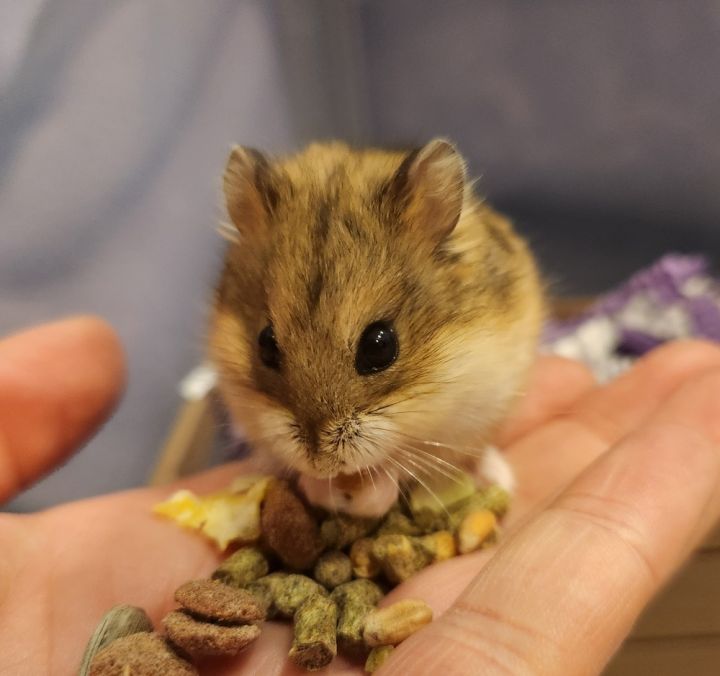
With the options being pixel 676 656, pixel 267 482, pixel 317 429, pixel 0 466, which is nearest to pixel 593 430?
pixel 676 656

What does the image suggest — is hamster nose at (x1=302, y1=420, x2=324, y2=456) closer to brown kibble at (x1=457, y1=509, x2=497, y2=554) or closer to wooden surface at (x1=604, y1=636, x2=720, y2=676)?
brown kibble at (x1=457, y1=509, x2=497, y2=554)

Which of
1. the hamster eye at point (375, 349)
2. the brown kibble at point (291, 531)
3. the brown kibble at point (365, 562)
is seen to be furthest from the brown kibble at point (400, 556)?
the hamster eye at point (375, 349)

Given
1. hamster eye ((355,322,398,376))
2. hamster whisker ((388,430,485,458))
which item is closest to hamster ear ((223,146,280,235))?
hamster eye ((355,322,398,376))

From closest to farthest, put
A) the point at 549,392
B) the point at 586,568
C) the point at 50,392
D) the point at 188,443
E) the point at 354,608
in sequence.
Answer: the point at 586,568
the point at 354,608
the point at 50,392
the point at 549,392
the point at 188,443

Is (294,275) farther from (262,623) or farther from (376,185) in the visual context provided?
(262,623)

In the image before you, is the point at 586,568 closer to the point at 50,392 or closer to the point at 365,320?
the point at 365,320

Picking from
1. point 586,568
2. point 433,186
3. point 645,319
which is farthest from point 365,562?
point 645,319
